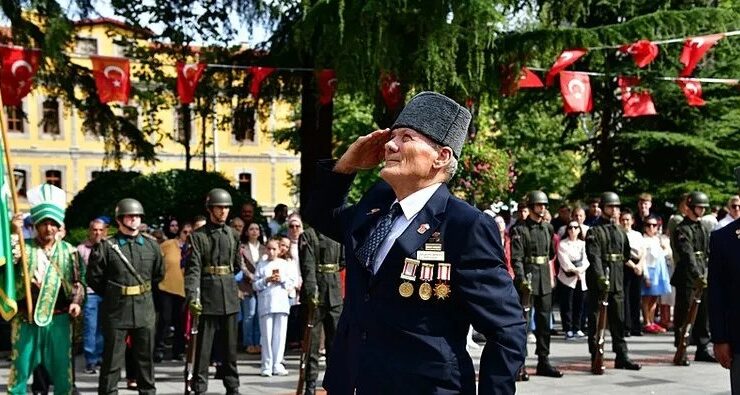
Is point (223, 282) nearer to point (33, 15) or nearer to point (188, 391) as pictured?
point (188, 391)

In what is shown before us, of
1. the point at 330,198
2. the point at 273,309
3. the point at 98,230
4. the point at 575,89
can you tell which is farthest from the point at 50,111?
the point at 330,198

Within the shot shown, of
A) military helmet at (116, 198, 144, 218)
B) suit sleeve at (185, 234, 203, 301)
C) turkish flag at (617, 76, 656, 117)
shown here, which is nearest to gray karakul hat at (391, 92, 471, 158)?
military helmet at (116, 198, 144, 218)

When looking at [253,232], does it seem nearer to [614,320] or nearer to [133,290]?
[133,290]

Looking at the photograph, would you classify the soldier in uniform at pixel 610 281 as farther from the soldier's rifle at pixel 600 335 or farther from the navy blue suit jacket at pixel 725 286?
the navy blue suit jacket at pixel 725 286

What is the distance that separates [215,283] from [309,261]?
102 centimetres

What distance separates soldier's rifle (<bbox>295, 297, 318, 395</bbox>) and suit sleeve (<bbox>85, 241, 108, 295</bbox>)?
6.65 ft

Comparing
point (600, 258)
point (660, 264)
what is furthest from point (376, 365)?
point (660, 264)

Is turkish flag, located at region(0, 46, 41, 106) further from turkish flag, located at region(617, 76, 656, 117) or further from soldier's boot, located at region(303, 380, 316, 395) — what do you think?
turkish flag, located at region(617, 76, 656, 117)

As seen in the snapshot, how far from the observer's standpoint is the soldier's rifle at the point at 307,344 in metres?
9.33

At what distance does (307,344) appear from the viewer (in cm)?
943

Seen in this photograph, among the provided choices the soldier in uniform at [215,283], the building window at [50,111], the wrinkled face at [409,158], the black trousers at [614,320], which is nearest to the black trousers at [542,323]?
the black trousers at [614,320]

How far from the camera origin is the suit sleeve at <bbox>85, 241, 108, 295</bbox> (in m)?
8.63

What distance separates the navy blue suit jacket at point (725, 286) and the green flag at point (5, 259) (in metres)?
4.83

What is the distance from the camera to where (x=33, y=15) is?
13094mm
